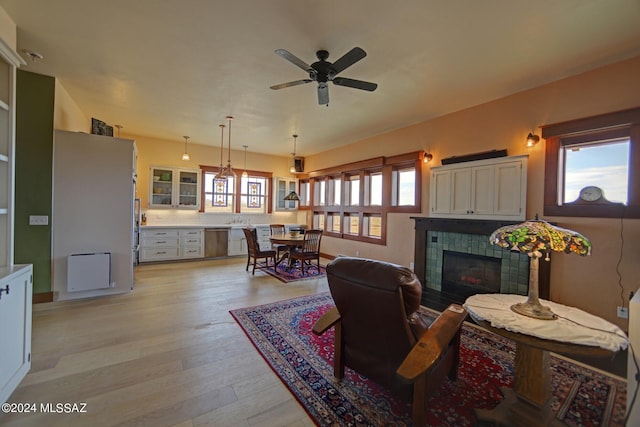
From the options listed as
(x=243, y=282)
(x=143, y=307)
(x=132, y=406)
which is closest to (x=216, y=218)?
(x=243, y=282)

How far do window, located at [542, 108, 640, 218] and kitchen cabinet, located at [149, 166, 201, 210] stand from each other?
22.3 feet

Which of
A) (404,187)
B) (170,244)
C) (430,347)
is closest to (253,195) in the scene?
(170,244)

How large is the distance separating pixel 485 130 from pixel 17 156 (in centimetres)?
611

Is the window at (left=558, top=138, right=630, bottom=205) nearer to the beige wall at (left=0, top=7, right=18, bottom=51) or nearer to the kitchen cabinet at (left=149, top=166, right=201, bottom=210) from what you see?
the beige wall at (left=0, top=7, right=18, bottom=51)

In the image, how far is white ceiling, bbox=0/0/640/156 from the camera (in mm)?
2174

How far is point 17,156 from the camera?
3.30m

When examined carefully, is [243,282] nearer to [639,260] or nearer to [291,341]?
[291,341]

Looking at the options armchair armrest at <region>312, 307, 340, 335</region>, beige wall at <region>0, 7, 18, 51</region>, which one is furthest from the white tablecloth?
beige wall at <region>0, 7, 18, 51</region>

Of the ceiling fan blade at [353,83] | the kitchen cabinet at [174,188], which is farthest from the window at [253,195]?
the ceiling fan blade at [353,83]

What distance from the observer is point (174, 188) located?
6.46 m

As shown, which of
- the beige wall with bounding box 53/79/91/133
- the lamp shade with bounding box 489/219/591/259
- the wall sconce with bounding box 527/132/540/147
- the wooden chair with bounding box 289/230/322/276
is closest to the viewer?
the lamp shade with bounding box 489/219/591/259

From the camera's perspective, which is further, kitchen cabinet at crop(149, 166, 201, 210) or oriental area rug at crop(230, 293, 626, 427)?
kitchen cabinet at crop(149, 166, 201, 210)

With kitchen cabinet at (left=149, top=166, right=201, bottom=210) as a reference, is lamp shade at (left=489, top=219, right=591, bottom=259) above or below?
below

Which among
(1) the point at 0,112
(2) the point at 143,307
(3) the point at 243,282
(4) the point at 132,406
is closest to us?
(4) the point at 132,406
